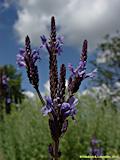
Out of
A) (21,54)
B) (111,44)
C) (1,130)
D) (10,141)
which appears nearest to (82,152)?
(10,141)

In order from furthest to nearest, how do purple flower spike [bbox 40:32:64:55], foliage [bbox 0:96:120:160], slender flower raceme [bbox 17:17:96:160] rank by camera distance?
foliage [bbox 0:96:120:160] < purple flower spike [bbox 40:32:64:55] < slender flower raceme [bbox 17:17:96:160]

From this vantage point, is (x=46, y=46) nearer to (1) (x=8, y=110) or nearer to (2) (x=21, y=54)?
(2) (x=21, y=54)

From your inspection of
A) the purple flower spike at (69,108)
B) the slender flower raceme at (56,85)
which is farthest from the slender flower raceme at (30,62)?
the purple flower spike at (69,108)

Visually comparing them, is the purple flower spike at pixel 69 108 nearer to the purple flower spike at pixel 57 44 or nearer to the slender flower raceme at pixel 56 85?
the slender flower raceme at pixel 56 85

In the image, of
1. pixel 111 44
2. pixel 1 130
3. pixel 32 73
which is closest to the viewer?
pixel 32 73

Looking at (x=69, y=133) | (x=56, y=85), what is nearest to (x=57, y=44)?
(x=56, y=85)

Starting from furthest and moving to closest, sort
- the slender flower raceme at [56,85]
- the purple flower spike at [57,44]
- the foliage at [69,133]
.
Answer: the foliage at [69,133] → the purple flower spike at [57,44] → the slender flower raceme at [56,85]

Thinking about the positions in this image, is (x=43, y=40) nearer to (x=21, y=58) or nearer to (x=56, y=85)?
(x=21, y=58)

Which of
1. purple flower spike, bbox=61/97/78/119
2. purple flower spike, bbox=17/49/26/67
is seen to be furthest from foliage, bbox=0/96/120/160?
purple flower spike, bbox=61/97/78/119

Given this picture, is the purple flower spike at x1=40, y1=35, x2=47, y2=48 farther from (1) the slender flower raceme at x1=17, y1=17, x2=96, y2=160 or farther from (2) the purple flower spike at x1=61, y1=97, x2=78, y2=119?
(2) the purple flower spike at x1=61, y1=97, x2=78, y2=119
